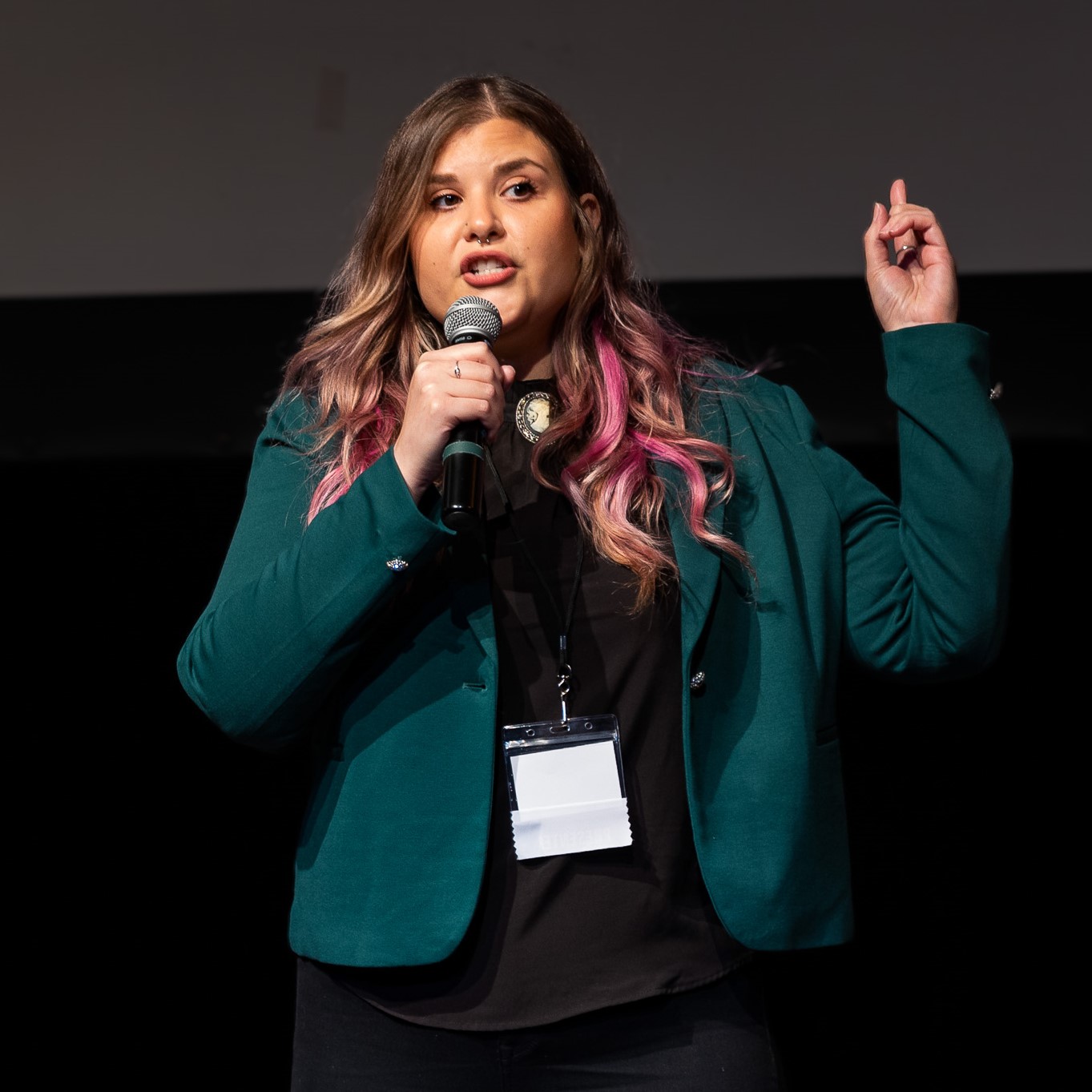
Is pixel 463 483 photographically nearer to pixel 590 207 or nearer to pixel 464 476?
pixel 464 476

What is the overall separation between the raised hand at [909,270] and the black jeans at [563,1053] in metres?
0.74

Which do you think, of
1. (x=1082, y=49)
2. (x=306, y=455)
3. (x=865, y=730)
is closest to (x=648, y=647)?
(x=306, y=455)

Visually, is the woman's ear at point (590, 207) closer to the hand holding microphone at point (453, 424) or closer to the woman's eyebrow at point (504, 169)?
the woman's eyebrow at point (504, 169)

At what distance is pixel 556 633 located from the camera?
1334mm

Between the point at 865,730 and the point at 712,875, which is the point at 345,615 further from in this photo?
the point at 865,730

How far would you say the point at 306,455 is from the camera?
1.44 m

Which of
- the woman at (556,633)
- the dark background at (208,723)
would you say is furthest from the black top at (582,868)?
the dark background at (208,723)

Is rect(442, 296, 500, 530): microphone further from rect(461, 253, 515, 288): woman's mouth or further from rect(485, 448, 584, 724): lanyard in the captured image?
rect(461, 253, 515, 288): woman's mouth

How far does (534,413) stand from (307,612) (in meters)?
0.43

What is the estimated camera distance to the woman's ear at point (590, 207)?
1578mm

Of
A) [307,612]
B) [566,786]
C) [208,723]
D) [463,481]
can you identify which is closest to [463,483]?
[463,481]

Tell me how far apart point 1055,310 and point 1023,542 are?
460 mm

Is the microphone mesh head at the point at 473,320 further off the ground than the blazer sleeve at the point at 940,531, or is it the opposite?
the microphone mesh head at the point at 473,320

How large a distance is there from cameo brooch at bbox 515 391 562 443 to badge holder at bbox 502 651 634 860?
0.36 meters
